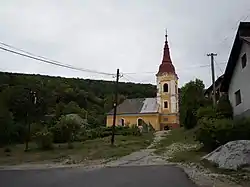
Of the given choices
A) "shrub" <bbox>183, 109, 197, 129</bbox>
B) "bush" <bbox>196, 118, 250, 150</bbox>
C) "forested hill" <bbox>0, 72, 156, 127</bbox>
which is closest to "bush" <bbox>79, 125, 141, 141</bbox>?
"shrub" <bbox>183, 109, 197, 129</bbox>

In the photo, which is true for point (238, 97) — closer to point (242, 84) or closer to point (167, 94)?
point (242, 84)

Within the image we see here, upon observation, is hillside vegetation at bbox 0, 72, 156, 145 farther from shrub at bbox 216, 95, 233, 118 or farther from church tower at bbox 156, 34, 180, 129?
shrub at bbox 216, 95, 233, 118

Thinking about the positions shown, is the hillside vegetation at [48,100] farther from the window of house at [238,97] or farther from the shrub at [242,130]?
the shrub at [242,130]

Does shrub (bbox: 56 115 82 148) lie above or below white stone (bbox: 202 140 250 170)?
above

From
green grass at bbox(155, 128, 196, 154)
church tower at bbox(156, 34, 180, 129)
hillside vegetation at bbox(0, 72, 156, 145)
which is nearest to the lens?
green grass at bbox(155, 128, 196, 154)

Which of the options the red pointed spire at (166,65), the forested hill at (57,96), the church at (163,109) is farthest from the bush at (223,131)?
the red pointed spire at (166,65)

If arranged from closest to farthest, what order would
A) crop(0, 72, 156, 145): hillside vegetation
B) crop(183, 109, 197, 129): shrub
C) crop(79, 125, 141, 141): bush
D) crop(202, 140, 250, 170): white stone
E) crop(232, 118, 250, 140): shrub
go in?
crop(202, 140, 250, 170): white stone → crop(232, 118, 250, 140): shrub → crop(183, 109, 197, 129): shrub → crop(79, 125, 141, 141): bush → crop(0, 72, 156, 145): hillside vegetation

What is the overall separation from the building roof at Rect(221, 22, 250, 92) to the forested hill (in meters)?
24.2

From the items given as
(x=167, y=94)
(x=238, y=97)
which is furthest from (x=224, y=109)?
(x=167, y=94)

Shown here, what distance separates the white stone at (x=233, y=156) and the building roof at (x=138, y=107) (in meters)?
44.1

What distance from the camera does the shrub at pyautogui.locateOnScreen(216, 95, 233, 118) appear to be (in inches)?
1033

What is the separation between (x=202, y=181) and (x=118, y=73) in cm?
2147

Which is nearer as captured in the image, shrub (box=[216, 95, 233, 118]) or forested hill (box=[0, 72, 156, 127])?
shrub (box=[216, 95, 233, 118])

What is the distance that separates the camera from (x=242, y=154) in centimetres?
1512
